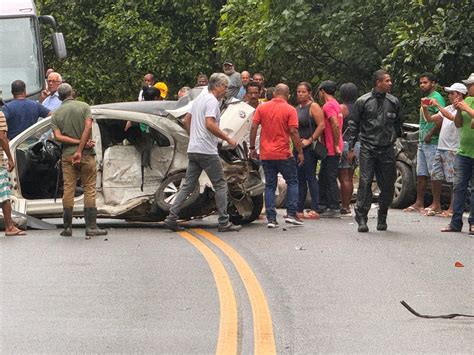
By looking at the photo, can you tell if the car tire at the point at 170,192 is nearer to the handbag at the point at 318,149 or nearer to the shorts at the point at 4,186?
the shorts at the point at 4,186

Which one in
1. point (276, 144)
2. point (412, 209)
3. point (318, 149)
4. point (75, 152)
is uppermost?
point (75, 152)

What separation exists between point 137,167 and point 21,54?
6.97m

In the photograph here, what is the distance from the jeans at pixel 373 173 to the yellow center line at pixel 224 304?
238 centimetres

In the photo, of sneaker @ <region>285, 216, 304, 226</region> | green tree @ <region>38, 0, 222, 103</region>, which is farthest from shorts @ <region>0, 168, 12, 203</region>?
green tree @ <region>38, 0, 222, 103</region>

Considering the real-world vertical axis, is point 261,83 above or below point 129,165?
above

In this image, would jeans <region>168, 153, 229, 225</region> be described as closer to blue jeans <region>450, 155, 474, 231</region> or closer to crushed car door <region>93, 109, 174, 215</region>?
crushed car door <region>93, 109, 174, 215</region>

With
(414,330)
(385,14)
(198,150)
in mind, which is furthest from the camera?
(385,14)

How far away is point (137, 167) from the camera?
15906mm

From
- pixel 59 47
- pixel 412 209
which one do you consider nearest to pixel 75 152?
pixel 412 209

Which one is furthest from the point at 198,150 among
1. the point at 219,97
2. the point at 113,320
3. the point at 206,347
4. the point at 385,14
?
the point at 385,14

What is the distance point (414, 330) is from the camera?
29.6ft

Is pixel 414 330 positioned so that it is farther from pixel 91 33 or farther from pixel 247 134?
pixel 91 33

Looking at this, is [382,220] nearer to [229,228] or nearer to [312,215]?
[312,215]

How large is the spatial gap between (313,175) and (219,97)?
2.42 m
